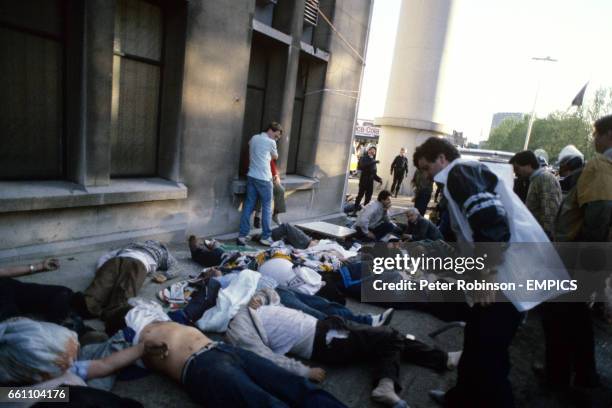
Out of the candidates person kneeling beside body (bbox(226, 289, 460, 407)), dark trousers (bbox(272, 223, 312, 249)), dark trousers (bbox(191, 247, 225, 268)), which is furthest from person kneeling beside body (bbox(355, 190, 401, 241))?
person kneeling beside body (bbox(226, 289, 460, 407))

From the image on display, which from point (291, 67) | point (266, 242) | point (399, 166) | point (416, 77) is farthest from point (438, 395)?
point (416, 77)

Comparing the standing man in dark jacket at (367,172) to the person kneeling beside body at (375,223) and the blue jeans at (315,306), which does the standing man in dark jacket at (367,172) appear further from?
the blue jeans at (315,306)

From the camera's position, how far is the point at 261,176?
6.25 m

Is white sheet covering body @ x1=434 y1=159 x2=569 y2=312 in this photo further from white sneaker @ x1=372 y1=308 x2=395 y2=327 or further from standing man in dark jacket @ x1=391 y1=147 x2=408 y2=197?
standing man in dark jacket @ x1=391 y1=147 x2=408 y2=197

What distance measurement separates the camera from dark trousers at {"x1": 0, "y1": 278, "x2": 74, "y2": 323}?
3.15 metres

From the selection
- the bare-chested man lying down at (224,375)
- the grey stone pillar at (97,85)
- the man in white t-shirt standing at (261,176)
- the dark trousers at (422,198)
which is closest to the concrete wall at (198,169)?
the man in white t-shirt standing at (261,176)

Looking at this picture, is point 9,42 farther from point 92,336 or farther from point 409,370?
point 409,370

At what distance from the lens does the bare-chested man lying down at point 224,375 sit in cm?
221

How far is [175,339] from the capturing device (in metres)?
2.58

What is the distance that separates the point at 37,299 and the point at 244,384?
2204 mm

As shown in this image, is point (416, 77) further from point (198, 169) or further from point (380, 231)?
point (198, 169)

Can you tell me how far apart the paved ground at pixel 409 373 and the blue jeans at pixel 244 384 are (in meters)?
0.40

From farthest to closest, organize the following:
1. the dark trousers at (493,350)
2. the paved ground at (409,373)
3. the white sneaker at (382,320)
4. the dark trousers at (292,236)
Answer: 1. the dark trousers at (292,236)
2. the white sneaker at (382,320)
3. the paved ground at (409,373)
4. the dark trousers at (493,350)

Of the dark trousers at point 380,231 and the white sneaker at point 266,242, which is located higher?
the dark trousers at point 380,231
